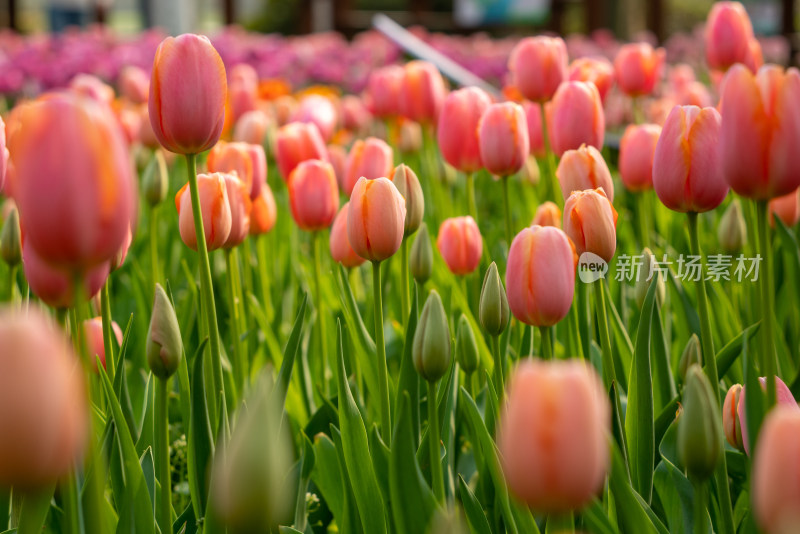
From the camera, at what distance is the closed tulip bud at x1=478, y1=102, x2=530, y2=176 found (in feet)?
5.08

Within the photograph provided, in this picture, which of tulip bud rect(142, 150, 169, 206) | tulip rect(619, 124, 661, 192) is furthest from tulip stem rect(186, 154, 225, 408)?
tulip rect(619, 124, 661, 192)

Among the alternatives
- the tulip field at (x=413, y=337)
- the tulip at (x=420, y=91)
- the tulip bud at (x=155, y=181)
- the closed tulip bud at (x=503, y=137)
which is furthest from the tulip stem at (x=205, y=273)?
the tulip at (x=420, y=91)

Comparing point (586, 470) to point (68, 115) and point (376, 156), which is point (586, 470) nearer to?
point (68, 115)

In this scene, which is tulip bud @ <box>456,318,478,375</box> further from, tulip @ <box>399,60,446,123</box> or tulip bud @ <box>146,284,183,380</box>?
tulip @ <box>399,60,446,123</box>

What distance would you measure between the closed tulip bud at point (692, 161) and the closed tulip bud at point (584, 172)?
9.6 inches

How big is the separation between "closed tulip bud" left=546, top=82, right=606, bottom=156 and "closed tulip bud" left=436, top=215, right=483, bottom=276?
24cm

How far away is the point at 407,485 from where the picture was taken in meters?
0.85

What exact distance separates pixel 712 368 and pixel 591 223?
9.0 inches

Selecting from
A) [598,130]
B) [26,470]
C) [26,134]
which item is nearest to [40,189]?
[26,134]

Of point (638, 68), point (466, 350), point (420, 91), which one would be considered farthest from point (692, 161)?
point (420, 91)

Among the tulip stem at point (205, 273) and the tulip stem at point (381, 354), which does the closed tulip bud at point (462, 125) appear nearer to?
the tulip stem at point (381, 354)

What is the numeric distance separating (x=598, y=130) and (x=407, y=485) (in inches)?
36.4

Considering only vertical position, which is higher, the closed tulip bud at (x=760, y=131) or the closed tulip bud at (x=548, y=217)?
the closed tulip bud at (x=760, y=131)

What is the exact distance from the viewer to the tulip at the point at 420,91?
254 cm
